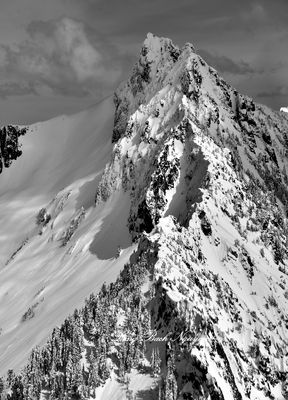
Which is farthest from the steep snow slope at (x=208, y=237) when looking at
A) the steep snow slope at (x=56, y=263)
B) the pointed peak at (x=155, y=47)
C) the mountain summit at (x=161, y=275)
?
A: the pointed peak at (x=155, y=47)

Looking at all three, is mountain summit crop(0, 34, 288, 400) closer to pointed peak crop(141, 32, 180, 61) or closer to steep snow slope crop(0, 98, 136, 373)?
steep snow slope crop(0, 98, 136, 373)

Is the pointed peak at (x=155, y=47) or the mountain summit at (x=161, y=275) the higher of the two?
the pointed peak at (x=155, y=47)

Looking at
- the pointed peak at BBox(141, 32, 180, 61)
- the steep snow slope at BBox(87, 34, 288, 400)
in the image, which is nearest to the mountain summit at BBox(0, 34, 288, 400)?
the steep snow slope at BBox(87, 34, 288, 400)

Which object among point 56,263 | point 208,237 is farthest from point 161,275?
point 56,263

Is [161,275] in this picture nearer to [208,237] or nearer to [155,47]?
[208,237]

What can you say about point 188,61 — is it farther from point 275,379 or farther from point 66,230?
point 275,379

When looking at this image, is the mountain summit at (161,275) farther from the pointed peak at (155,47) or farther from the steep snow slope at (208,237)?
the pointed peak at (155,47)

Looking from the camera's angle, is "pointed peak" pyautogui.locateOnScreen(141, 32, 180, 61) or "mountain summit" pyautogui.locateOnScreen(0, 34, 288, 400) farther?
"pointed peak" pyautogui.locateOnScreen(141, 32, 180, 61)

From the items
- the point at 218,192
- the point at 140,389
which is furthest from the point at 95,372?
the point at 218,192
